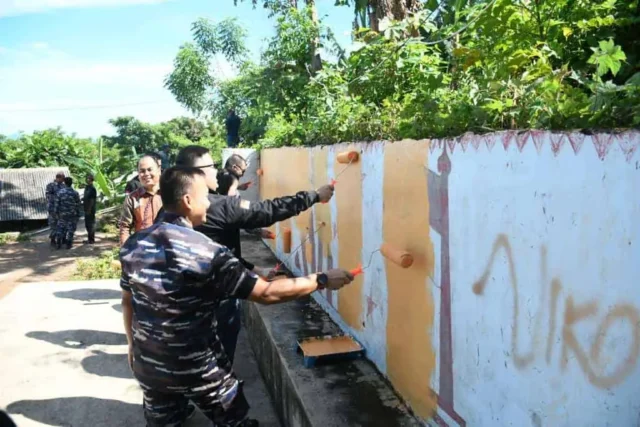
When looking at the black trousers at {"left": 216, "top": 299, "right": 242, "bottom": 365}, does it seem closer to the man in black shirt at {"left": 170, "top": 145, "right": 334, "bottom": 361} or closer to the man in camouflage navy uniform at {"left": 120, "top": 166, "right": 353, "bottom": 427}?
the man in black shirt at {"left": 170, "top": 145, "right": 334, "bottom": 361}

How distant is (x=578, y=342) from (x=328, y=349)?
7.68ft

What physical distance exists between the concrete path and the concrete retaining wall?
173cm

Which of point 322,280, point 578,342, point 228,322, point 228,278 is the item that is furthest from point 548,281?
point 228,322

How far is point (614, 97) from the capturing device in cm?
178

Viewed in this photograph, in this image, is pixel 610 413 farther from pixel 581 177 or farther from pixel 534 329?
pixel 581 177

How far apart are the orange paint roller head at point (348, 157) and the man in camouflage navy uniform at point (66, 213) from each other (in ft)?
33.1

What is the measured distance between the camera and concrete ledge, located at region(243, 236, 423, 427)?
121 inches

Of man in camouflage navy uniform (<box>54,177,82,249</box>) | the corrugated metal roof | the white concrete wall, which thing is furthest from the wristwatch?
the corrugated metal roof

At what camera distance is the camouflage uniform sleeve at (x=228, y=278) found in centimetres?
255

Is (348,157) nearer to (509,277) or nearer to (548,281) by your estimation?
(509,277)

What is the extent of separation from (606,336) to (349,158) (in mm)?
2510

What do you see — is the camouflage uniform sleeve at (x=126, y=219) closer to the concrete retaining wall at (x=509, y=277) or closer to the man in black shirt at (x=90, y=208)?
the concrete retaining wall at (x=509, y=277)

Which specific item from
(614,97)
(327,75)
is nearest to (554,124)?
(614,97)

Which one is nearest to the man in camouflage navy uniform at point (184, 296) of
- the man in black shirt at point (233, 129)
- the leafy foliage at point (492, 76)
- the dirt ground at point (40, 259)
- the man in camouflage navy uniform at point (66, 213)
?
the leafy foliage at point (492, 76)
